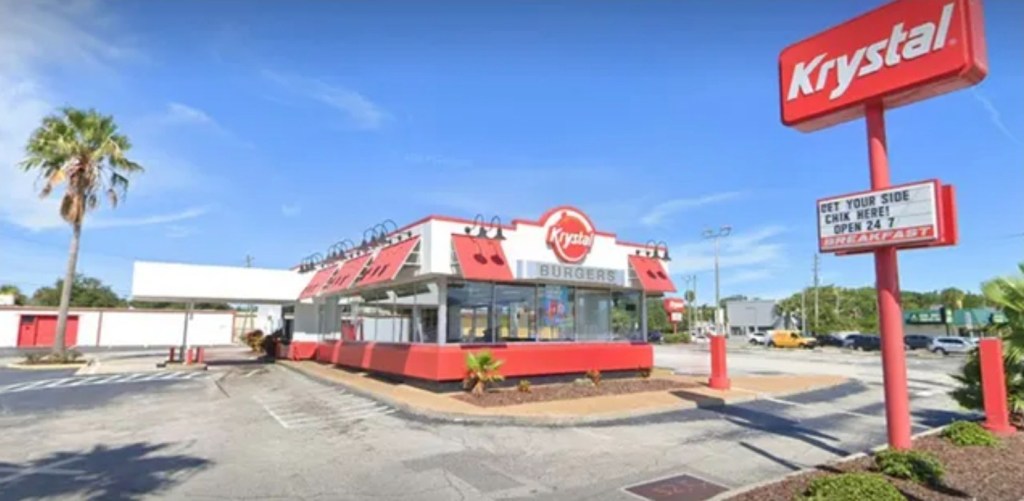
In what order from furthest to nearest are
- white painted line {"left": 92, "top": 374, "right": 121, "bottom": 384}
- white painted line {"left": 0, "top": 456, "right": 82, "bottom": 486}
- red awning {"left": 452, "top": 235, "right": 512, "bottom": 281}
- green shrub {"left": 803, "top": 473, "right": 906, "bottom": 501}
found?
white painted line {"left": 92, "top": 374, "right": 121, "bottom": 384}
red awning {"left": 452, "top": 235, "right": 512, "bottom": 281}
white painted line {"left": 0, "top": 456, "right": 82, "bottom": 486}
green shrub {"left": 803, "top": 473, "right": 906, "bottom": 501}

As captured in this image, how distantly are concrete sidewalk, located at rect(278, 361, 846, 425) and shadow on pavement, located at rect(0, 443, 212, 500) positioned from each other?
4.98 metres

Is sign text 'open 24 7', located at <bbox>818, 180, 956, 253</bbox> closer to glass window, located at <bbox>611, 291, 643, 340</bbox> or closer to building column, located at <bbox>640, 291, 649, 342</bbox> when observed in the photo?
glass window, located at <bbox>611, 291, 643, 340</bbox>

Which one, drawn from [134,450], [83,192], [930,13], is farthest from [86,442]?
[83,192]

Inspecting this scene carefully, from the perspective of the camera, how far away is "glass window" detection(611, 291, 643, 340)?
62.1 ft

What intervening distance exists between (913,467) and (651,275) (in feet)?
40.8

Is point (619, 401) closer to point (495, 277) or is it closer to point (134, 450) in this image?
point (495, 277)

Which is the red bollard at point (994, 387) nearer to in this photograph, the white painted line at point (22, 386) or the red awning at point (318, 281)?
the red awning at point (318, 281)

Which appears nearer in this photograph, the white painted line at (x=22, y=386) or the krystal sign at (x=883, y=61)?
the krystal sign at (x=883, y=61)

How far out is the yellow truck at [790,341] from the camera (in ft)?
183

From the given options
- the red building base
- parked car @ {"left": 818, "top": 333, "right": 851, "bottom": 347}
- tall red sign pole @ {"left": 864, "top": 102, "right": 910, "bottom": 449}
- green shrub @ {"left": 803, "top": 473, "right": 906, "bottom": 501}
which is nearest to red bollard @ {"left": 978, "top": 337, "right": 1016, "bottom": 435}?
tall red sign pole @ {"left": 864, "top": 102, "right": 910, "bottom": 449}

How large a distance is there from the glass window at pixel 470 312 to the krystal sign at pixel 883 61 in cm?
908

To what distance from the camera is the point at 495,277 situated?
615 inches

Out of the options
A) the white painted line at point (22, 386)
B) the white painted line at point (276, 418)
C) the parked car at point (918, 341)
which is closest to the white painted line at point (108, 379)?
the white painted line at point (22, 386)

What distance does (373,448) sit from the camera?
9477 mm
